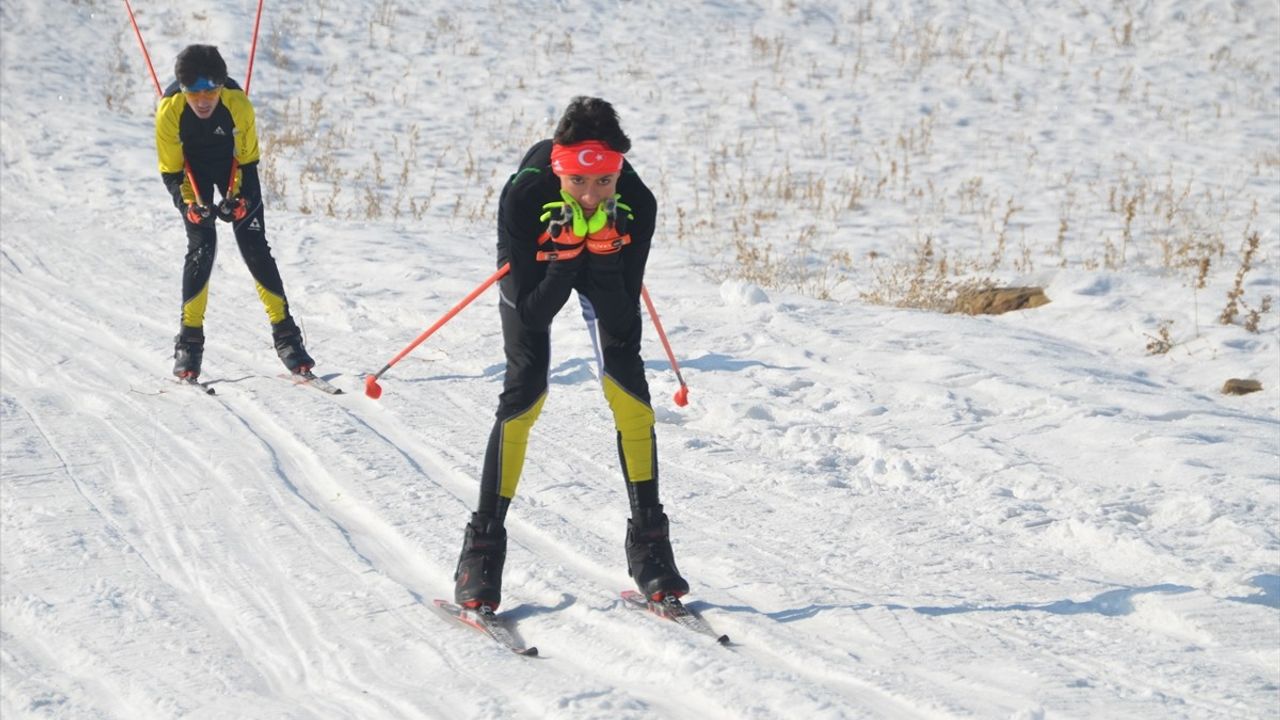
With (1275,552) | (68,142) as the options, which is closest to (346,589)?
(1275,552)

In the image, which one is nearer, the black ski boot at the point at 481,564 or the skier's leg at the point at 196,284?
the black ski boot at the point at 481,564

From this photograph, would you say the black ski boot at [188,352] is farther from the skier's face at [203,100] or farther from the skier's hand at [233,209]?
the skier's face at [203,100]

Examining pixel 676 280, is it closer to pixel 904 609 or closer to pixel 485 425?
pixel 485 425

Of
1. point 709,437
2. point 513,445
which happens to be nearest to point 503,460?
point 513,445

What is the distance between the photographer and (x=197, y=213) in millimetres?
7781

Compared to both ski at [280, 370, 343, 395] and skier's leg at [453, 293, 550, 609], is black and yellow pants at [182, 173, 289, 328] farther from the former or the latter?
skier's leg at [453, 293, 550, 609]

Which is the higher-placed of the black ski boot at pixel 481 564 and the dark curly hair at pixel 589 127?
the dark curly hair at pixel 589 127

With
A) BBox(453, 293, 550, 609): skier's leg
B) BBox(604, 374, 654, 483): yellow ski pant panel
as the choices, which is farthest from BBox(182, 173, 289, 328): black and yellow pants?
BBox(604, 374, 654, 483): yellow ski pant panel

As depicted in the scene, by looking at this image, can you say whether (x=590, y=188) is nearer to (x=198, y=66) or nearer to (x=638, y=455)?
(x=638, y=455)

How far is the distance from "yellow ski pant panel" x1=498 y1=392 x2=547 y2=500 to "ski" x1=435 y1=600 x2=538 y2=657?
42 centimetres

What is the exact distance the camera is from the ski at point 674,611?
4.26 meters

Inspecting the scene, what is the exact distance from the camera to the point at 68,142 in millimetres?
14695

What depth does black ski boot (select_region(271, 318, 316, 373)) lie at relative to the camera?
25.5 ft

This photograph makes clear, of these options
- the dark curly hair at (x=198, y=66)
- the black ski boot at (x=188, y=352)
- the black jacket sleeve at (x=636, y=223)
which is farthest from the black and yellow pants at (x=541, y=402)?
the black ski boot at (x=188, y=352)
